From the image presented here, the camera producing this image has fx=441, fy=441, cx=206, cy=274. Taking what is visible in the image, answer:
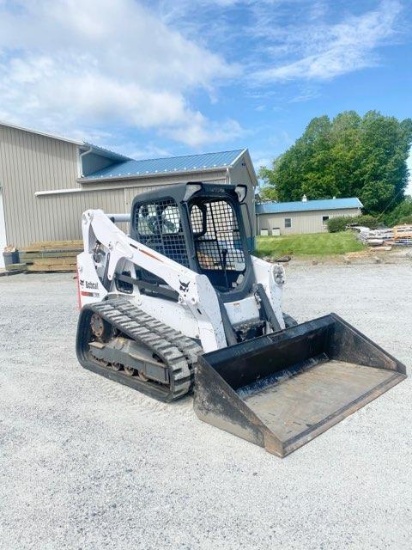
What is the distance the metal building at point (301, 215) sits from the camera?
4072 cm

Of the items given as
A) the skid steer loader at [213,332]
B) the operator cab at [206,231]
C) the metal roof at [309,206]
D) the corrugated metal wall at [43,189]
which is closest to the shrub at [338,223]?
the metal roof at [309,206]

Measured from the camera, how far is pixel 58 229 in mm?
16547

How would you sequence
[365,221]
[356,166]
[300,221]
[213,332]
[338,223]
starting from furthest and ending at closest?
1. [356,166]
2. [300,221]
3. [338,223]
4. [365,221]
5. [213,332]

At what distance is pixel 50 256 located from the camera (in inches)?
615

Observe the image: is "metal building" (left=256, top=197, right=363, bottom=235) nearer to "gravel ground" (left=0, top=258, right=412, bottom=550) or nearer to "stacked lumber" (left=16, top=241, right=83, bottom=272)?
"stacked lumber" (left=16, top=241, right=83, bottom=272)

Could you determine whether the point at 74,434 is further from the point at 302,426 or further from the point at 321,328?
the point at 321,328

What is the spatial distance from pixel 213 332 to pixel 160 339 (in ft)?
1.77

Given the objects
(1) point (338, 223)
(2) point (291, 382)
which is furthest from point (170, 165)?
(1) point (338, 223)

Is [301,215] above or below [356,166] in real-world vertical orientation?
below

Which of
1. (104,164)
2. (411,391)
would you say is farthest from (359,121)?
(411,391)

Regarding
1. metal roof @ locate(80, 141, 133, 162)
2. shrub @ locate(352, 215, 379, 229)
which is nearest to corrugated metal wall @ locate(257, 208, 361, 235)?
shrub @ locate(352, 215, 379, 229)

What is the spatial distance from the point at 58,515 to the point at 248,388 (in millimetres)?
1898

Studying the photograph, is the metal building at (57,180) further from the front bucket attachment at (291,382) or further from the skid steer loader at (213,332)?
the front bucket attachment at (291,382)

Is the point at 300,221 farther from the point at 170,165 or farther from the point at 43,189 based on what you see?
the point at 43,189
